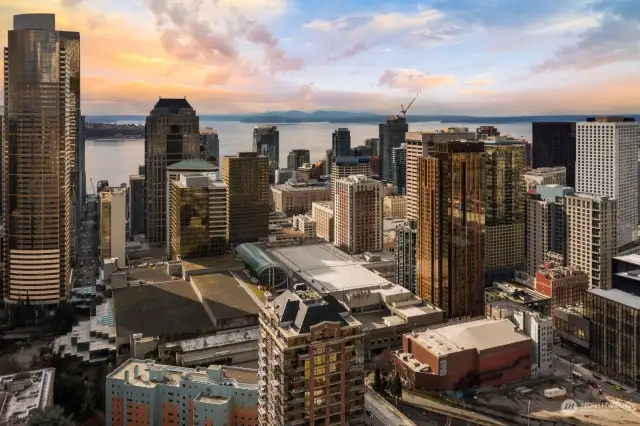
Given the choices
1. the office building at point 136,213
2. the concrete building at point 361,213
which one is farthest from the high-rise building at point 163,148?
the concrete building at point 361,213

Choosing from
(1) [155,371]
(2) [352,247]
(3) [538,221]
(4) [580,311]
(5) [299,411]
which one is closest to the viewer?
(5) [299,411]

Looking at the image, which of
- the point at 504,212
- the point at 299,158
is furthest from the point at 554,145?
the point at 299,158

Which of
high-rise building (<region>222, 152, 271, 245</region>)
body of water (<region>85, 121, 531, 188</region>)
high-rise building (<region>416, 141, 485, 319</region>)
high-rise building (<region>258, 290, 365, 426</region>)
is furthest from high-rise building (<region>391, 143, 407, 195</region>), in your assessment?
high-rise building (<region>258, 290, 365, 426</region>)

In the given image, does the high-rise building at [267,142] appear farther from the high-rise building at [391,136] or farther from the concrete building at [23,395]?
the concrete building at [23,395]

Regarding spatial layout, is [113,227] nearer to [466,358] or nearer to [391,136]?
[466,358]

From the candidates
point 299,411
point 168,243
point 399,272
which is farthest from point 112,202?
point 299,411

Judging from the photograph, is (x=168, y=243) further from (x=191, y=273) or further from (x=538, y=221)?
(x=538, y=221)
